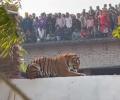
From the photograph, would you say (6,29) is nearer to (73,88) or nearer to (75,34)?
(73,88)

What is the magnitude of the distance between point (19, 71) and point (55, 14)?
17.2 meters

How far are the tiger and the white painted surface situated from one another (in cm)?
26

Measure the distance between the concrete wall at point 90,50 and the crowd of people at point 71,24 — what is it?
634 mm

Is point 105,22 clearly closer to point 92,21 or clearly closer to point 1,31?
point 92,21

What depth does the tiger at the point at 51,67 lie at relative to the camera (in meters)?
5.58

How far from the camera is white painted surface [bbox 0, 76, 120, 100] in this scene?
193 inches

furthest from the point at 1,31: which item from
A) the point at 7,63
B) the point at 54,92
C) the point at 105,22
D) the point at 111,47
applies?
the point at 111,47

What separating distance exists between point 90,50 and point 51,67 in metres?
18.9

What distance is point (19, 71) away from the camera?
5914 millimetres

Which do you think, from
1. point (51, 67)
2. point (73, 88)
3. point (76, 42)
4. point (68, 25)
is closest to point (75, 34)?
point (76, 42)

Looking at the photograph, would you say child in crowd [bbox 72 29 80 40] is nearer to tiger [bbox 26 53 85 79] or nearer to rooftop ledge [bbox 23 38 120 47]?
rooftop ledge [bbox 23 38 120 47]

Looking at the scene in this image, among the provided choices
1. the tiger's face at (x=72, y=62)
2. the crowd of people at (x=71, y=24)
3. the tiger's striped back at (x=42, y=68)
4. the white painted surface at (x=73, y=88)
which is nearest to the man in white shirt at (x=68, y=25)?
the crowd of people at (x=71, y=24)

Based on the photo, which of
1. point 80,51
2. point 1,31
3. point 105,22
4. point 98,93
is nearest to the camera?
point 1,31

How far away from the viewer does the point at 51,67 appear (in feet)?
19.2
